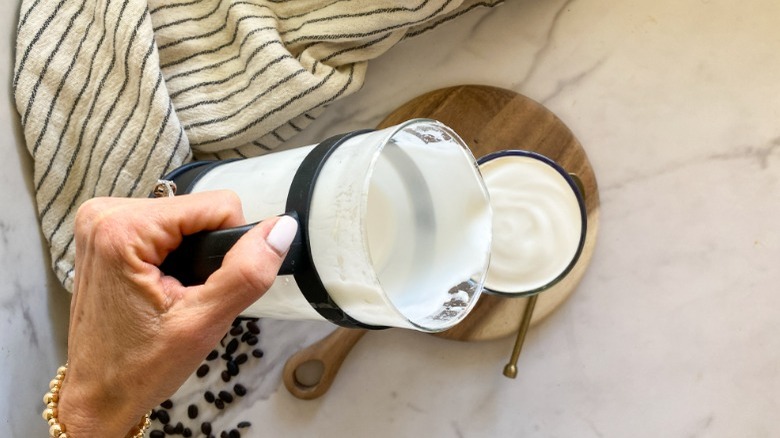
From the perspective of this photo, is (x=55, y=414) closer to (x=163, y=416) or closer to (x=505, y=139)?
(x=163, y=416)

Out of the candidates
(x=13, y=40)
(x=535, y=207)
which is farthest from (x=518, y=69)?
(x=13, y=40)

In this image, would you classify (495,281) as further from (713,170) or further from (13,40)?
(13,40)

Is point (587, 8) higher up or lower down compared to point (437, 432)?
higher up

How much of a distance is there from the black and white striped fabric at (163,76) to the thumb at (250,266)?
1.17ft

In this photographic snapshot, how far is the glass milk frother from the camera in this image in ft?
1.70

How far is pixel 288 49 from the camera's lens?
2.75ft

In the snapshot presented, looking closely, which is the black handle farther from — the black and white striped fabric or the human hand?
the black and white striped fabric

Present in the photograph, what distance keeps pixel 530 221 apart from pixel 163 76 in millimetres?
482

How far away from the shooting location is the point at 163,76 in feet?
2.68

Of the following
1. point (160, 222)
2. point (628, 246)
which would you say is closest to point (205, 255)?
point (160, 222)

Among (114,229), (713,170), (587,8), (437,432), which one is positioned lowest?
(437,432)

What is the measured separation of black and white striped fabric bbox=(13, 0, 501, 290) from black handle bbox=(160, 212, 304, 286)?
300 millimetres

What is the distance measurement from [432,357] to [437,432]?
0.10 meters

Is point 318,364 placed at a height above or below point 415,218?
below
